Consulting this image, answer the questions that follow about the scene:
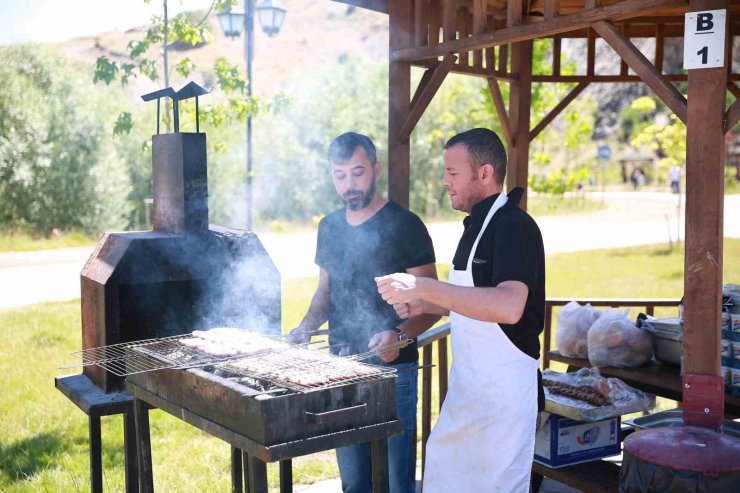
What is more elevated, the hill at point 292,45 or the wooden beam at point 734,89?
the hill at point 292,45

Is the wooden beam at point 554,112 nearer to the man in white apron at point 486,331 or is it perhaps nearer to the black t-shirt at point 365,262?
the black t-shirt at point 365,262

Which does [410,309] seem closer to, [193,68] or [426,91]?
→ [426,91]

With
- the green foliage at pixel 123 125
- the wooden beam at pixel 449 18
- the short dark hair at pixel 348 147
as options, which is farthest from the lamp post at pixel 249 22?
the short dark hair at pixel 348 147

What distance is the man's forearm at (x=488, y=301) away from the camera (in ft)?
8.84

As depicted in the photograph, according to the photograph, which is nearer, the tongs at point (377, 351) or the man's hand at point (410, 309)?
the tongs at point (377, 351)

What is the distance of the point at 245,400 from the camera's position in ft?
8.66

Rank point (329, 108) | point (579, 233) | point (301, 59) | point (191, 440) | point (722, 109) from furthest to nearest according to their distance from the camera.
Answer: point (301, 59)
point (329, 108)
point (579, 233)
point (191, 440)
point (722, 109)

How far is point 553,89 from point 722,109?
11887 mm

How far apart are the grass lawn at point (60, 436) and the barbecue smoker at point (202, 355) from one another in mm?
1584

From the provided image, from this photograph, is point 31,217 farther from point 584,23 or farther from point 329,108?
point 584,23

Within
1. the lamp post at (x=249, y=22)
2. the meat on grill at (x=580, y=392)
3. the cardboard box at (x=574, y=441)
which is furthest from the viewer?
the lamp post at (x=249, y=22)

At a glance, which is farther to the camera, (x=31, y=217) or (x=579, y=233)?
(x=579, y=233)

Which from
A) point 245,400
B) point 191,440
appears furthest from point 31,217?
point 245,400

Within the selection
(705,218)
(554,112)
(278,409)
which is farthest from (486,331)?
(554,112)
